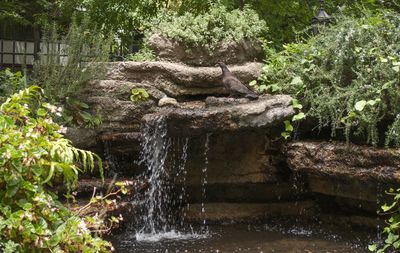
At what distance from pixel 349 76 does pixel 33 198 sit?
4257 mm

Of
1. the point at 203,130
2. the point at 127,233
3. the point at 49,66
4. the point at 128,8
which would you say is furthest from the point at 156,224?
the point at 128,8

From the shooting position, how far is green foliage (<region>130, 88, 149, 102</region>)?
6582mm

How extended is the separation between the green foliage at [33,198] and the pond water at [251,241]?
82.6 inches

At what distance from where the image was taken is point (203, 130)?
566 cm

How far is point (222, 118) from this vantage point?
5645 millimetres

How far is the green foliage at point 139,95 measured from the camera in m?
6.58

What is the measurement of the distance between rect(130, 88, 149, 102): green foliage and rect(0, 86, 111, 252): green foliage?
3.17m

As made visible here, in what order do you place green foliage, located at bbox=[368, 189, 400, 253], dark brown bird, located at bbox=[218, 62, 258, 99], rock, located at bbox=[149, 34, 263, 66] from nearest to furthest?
green foliage, located at bbox=[368, 189, 400, 253] < dark brown bird, located at bbox=[218, 62, 258, 99] < rock, located at bbox=[149, 34, 263, 66]

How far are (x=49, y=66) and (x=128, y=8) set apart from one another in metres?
2.81

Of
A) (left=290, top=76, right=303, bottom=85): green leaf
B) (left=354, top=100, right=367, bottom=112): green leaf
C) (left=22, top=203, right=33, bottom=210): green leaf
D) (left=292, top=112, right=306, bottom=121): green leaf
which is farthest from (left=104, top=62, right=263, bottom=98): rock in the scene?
(left=22, top=203, right=33, bottom=210): green leaf

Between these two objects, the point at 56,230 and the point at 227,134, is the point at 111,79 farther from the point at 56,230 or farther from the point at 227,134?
the point at 56,230

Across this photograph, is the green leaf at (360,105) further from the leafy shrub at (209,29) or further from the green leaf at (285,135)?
the leafy shrub at (209,29)

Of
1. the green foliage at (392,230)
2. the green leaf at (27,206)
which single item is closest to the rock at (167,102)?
the green foliage at (392,230)

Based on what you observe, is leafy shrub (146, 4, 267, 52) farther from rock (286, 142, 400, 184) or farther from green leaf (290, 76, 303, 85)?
rock (286, 142, 400, 184)
